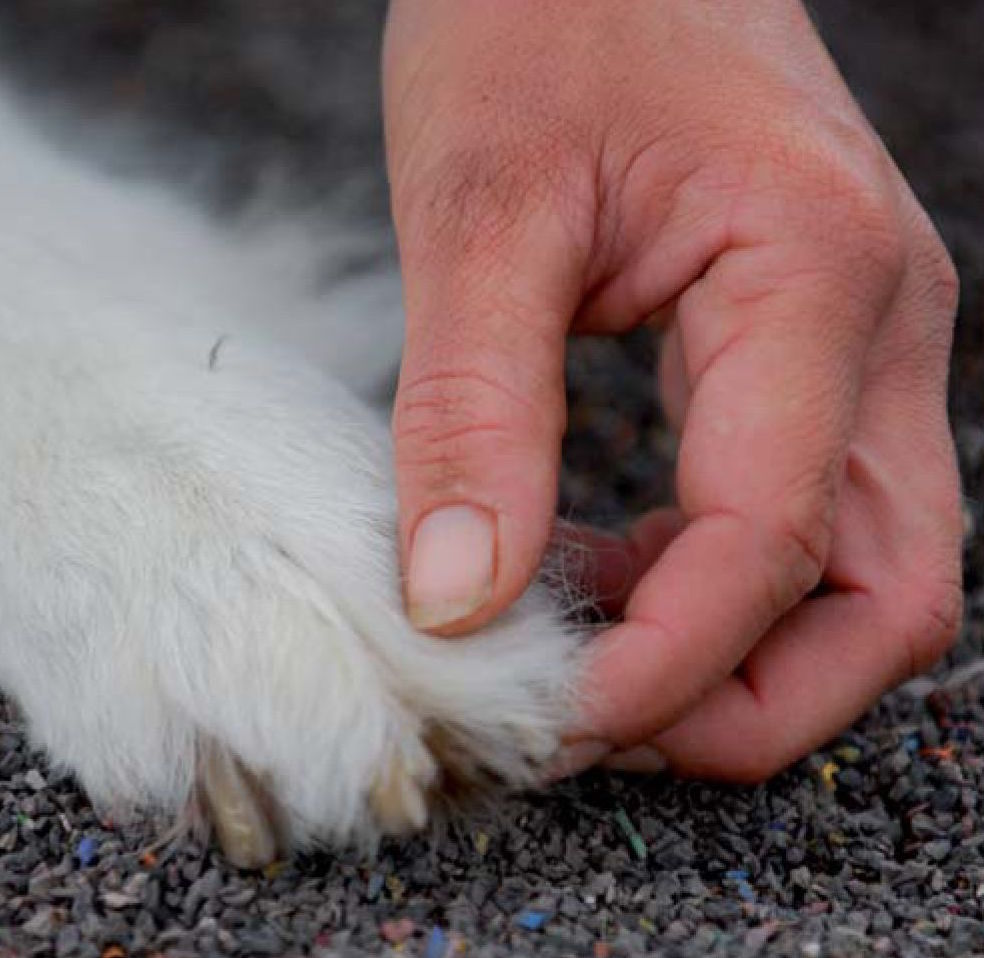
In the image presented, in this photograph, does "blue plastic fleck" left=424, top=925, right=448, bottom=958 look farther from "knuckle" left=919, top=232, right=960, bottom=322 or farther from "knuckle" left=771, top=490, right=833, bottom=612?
"knuckle" left=919, top=232, right=960, bottom=322

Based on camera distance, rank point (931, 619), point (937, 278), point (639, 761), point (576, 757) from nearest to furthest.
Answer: point (576, 757), point (639, 761), point (931, 619), point (937, 278)

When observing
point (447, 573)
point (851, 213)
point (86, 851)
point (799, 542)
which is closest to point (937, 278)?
point (851, 213)

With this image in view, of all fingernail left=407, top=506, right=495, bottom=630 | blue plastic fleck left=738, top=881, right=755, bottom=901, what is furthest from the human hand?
blue plastic fleck left=738, top=881, right=755, bottom=901

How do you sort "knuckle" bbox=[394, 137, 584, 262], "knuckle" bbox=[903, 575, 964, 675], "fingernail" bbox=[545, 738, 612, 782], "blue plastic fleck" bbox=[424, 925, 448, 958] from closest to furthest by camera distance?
1. "blue plastic fleck" bbox=[424, 925, 448, 958]
2. "fingernail" bbox=[545, 738, 612, 782]
3. "knuckle" bbox=[394, 137, 584, 262]
4. "knuckle" bbox=[903, 575, 964, 675]

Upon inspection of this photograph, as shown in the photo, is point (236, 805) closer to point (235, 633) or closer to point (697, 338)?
point (235, 633)

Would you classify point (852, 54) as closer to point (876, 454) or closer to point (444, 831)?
point (876, 454)

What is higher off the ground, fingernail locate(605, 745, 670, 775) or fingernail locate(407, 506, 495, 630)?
fingernail locate(407, 506, 495, 630)

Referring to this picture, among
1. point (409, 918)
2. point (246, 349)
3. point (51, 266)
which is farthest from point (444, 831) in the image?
point (51, 266)
